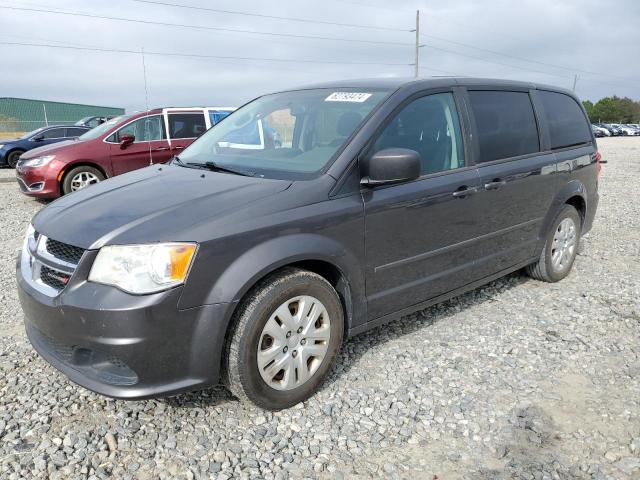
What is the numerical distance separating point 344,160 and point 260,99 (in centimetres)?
150

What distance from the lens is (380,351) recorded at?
360 cm

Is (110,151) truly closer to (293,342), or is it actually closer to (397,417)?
(293,342)

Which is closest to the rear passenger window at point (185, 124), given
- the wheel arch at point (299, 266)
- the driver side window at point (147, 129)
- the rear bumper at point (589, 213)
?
the driver side window at point (147, 129)

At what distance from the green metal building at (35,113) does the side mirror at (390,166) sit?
112 ft

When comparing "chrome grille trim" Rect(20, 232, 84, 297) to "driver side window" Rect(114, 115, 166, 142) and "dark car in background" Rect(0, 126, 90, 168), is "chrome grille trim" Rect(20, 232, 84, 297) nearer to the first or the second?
"driver side window" Rect(114, 115, 166, 142)

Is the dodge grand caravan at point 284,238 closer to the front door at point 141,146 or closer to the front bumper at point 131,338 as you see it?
the front bumper at point 131,338

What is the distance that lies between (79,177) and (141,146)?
3.91 ft

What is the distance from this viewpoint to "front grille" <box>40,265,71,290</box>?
258 centimetres

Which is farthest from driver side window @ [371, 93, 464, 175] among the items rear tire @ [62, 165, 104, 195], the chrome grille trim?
rear tire @ [62, 165, 104, 195]

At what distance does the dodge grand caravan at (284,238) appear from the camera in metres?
2.45

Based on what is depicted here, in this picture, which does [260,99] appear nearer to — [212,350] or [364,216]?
[364,216]

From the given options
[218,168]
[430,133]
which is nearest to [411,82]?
[430,133]

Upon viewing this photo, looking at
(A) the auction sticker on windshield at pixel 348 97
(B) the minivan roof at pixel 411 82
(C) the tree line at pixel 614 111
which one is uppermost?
(B) the minivan roof at pixel 411 82

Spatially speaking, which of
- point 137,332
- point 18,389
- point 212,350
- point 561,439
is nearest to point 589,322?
point 561,439
